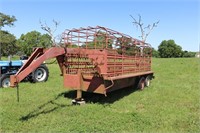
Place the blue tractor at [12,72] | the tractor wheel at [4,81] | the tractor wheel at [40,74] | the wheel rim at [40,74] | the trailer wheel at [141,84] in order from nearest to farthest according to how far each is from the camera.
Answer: the trailer wheel at [141,84] → the tractor wheel at [4,81] → the blue tractor at [12,72] → the tractor wheel at [40,74] → the wheel rim at [40,74]

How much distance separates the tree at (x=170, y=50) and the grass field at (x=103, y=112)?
242ft

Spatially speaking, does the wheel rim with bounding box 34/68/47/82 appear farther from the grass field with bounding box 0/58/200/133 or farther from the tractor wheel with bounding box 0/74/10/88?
the grass field with bounding box 0/58/200/133

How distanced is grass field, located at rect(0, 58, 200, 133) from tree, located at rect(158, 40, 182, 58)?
73761mm

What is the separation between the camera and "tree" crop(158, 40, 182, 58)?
7919 centimetres

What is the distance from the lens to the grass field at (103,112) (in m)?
5.00

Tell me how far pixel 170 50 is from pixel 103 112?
255 ft

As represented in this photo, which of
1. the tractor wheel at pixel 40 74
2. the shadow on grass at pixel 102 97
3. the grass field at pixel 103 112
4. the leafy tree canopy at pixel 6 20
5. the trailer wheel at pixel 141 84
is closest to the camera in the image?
the grass field at pixel 103 112

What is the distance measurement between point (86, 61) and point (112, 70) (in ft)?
3.19

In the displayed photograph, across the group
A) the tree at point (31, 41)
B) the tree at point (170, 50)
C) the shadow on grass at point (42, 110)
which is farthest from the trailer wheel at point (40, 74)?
the tree at point (170, 50)

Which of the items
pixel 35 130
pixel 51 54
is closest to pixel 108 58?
pixel 51 54

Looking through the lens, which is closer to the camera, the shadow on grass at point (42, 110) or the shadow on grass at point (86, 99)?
the shadow on grass at point (42, 110)

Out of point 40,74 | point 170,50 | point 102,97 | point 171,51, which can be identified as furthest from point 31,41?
point 102,97

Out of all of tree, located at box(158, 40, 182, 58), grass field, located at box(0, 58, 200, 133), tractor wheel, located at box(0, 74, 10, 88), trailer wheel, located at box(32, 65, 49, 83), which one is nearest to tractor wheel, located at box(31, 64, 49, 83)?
trailer wheel, located at box(32, 65, 49, 83)

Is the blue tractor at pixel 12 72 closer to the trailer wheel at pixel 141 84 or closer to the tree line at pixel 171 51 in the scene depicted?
the trailer wheel at pixel 141 84
